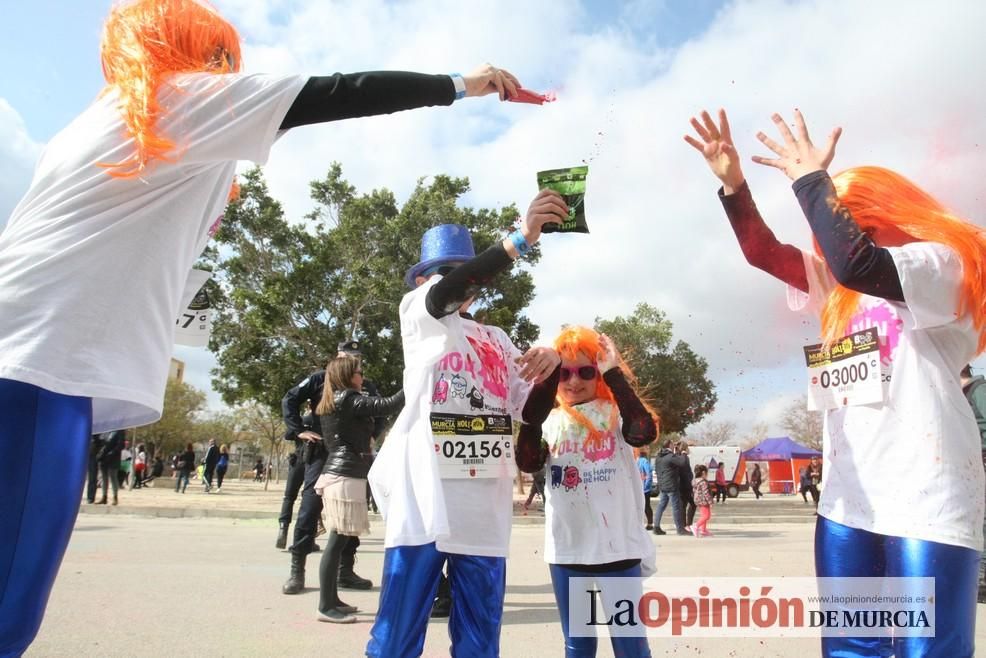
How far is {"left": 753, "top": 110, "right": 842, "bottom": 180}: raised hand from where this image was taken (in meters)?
2.26

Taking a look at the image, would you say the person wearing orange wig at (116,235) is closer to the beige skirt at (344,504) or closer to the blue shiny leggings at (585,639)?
the blue shiny leggings at (585,639)

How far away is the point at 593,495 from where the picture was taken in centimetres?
305

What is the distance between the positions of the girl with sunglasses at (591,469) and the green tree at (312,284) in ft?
54.7

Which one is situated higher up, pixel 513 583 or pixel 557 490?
pixel 557 490

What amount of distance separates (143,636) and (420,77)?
3723mm

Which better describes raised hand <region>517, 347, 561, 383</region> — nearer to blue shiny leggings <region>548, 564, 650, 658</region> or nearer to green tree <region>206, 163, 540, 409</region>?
blue shiny leggings <region>548, 564, 650, 658</region>

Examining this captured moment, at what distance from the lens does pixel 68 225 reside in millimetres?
1624

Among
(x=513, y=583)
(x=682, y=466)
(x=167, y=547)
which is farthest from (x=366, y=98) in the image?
(x=682, y=466)

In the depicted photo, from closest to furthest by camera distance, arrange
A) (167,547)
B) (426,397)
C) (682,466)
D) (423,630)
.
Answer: (423,630) < (426,397) < (167,547) < (682,466)

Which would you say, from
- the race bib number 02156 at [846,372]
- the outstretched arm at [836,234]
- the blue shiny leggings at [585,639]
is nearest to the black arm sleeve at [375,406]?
the blue shiny leggings at [585,639]

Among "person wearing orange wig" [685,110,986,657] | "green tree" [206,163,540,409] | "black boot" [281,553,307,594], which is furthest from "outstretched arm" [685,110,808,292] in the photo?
"green tree" [206,163,540,409]

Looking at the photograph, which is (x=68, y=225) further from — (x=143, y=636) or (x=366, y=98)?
(x=143, y=636)

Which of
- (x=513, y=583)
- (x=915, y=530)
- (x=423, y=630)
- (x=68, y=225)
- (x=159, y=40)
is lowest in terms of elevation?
(x=513, y=583)

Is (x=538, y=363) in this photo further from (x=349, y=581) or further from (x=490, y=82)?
(x=349, y=581)
